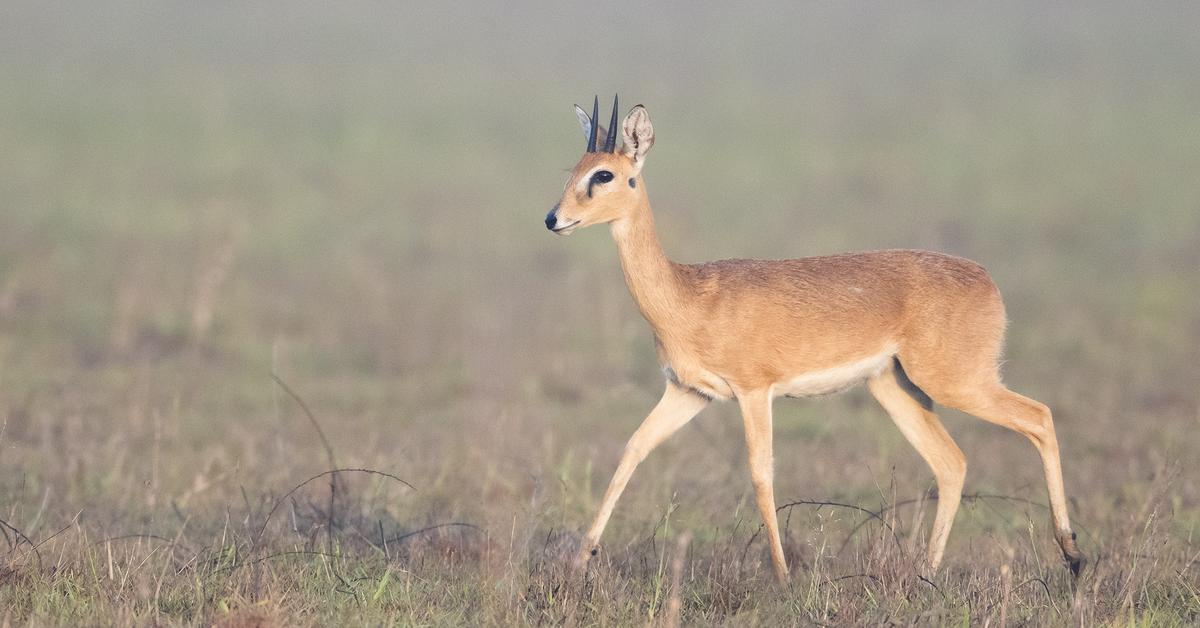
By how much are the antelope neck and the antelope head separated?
8cm

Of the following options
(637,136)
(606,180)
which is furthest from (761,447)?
(637,136)

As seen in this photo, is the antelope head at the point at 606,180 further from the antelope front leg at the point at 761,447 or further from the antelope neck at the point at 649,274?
the antelope front leg at the point at 761,447

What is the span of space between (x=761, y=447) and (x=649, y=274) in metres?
0.90

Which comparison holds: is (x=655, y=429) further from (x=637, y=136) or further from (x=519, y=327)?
(x=519, y=327)

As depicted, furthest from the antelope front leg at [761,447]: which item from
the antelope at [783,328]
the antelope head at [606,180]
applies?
the antelope head at [606,180]

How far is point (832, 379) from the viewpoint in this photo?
22.0 ft

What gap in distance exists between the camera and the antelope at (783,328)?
6488mm

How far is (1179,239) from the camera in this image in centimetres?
1850

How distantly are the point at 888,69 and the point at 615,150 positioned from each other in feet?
98.0

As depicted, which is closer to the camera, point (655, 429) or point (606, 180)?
point (606, 180)

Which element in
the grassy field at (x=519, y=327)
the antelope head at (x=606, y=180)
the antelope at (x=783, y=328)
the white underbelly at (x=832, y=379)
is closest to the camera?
the grassy field at (x=519, y=327)

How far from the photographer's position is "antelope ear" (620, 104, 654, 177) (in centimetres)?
655

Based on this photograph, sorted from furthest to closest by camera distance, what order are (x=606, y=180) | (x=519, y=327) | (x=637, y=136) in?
1. (x=519, y=327)
2. (x=637, y=136)
3. (x=606, y=180)

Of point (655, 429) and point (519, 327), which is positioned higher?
point (655, 429)
